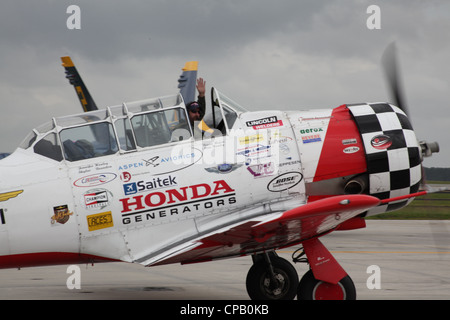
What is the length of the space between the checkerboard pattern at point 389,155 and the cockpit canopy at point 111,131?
188 centimetres

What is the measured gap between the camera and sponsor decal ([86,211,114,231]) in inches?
269

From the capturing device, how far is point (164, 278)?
1085 centimetres

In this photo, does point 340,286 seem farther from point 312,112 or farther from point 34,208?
point 34,208

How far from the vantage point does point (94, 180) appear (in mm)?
6871

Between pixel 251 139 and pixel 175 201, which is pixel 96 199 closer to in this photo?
pixel 175 201

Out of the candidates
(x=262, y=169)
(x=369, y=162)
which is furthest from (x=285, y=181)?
(x=369, y=162)

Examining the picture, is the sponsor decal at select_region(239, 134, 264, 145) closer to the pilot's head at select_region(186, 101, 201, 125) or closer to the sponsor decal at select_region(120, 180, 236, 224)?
the sponsor decal at select_region(120, 180, 236, 224)

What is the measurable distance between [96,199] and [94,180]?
0.24m

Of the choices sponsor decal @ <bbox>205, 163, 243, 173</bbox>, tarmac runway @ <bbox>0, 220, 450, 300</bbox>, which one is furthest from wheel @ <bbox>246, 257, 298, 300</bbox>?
sponsor decal @ <bbox>205, 163, 243, 173</bbox>

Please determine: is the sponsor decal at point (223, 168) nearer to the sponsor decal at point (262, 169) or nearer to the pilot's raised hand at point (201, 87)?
the sponsor decal at point (262, 169)

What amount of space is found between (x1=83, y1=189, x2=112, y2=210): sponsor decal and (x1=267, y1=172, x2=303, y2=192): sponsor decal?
200cm

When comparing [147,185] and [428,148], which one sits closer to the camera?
[147,185]

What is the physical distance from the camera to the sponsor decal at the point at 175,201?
6859 millimetres

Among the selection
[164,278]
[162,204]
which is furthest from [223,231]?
[164,278]
